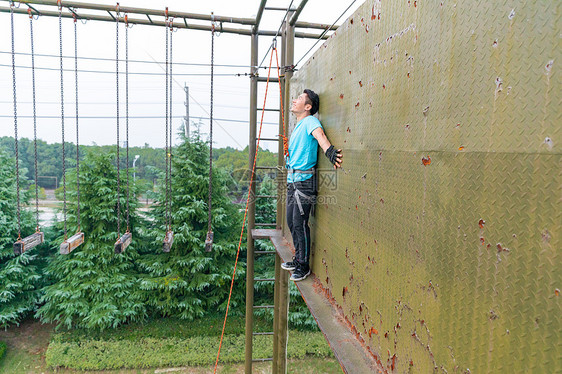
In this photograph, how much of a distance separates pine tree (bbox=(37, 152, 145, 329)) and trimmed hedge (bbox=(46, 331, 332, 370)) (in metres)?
0.55

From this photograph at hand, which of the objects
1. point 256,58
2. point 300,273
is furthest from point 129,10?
point 300,273

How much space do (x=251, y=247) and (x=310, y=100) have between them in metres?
2.49

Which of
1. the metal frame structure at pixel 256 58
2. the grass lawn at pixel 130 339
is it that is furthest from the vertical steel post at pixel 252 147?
the grass lawn at pixel 130 339

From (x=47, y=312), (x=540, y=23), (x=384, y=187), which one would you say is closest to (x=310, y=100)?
(x=384, y=187)

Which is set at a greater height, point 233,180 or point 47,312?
point 233,180

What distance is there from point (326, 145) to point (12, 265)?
898 centimetres

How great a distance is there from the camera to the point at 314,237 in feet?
10.4

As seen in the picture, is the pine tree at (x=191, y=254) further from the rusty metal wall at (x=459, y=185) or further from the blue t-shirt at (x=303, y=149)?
the rusty metal wall at (x=459, y=185)

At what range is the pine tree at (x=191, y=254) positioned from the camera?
891 cm

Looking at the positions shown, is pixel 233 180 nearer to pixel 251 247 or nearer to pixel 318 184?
pixel 251 247

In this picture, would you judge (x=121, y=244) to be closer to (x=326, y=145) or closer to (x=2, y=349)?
(x=326, y=145)

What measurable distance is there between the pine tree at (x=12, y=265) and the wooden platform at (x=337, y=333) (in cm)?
828

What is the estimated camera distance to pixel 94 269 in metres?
8.73

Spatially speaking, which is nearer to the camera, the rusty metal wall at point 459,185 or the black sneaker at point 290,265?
the rusty metal wall at point 459,185
